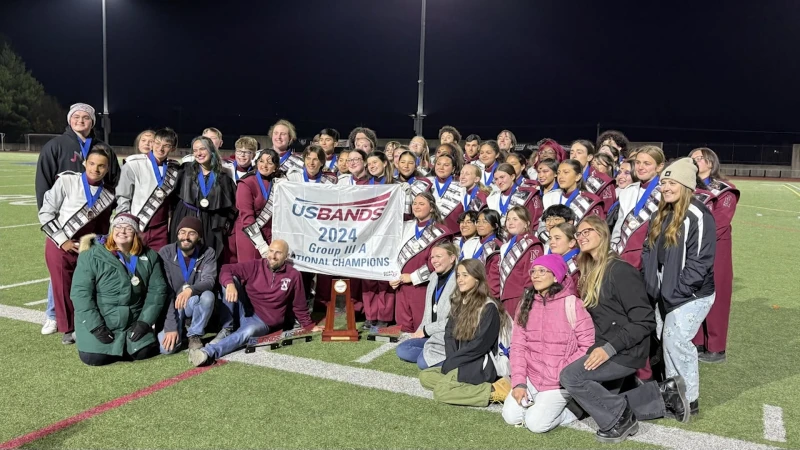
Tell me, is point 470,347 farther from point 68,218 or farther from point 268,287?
point 68,218

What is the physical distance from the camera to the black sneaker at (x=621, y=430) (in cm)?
403

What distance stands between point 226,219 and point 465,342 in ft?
10.2

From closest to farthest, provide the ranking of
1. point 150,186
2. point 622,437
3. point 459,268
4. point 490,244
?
point 622,437, point 459,268, point 490,244, point 150,186

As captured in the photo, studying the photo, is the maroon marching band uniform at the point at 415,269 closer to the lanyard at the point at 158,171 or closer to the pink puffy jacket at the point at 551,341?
the pink puffy jacket at the point at 551,341

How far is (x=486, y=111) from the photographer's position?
67.3 metres

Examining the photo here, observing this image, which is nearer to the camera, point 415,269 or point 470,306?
point 470,306

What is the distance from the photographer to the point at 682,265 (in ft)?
13.9

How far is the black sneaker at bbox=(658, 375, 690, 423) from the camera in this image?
14.2 ft

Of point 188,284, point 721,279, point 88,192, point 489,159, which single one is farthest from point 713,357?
point 88,192

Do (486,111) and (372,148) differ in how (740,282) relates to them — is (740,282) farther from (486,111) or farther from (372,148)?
(486,111)

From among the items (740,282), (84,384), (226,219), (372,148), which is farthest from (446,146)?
(740,282)

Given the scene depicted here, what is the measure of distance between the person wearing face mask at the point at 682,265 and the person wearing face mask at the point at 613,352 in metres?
0.20

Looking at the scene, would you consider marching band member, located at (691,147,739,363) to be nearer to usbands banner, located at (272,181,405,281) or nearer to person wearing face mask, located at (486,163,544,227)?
person wearing face mask, located at (486,163,544,227)

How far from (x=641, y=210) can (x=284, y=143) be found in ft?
13.3
